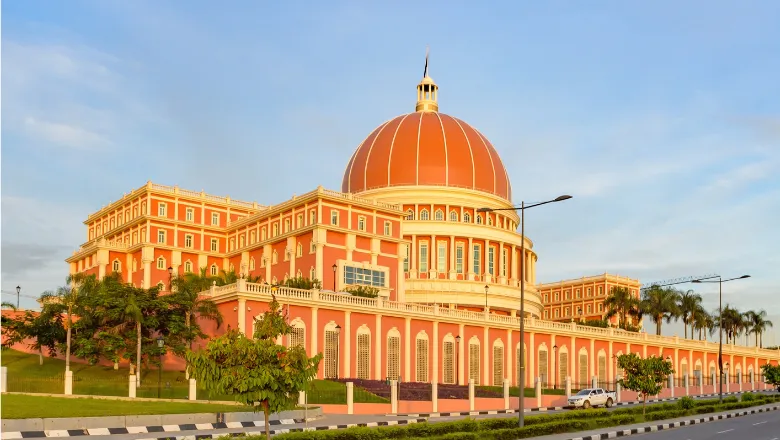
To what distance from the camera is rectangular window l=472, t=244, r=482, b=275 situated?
92500mm

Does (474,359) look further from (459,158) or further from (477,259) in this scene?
(459,158)

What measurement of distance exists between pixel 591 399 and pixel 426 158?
→ 40.7 meters

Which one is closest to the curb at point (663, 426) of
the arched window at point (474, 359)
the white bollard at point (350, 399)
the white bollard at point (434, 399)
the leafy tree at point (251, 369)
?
the leafy tree at point (251, 369)

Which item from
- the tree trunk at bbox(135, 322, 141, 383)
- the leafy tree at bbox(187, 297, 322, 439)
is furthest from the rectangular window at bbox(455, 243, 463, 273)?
the leafy tree at bbox(187, 297, 322, 439)

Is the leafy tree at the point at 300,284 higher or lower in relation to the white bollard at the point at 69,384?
higher

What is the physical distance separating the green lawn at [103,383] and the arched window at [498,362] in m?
21.1

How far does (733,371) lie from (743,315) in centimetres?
2786

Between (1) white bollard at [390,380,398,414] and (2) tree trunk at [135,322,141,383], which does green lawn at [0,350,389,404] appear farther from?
(2) tree trunk at [135,322,141,383]

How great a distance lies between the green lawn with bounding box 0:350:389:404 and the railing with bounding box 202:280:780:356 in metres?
6.76

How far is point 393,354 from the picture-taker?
225 feet

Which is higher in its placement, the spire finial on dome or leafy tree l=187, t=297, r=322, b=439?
the spire finial on dome

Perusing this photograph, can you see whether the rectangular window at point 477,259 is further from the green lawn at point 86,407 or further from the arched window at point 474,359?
the green lawn at point 86,407

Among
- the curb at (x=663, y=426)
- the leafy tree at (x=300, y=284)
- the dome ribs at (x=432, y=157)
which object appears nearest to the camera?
the curb at (x=663, y=426)

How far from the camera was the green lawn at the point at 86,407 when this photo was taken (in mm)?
32769
